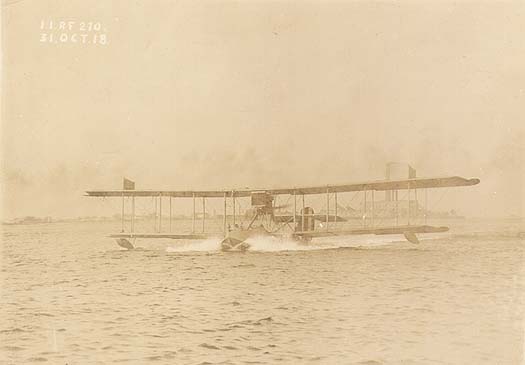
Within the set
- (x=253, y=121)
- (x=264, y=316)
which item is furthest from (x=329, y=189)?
(x=264, y=316)

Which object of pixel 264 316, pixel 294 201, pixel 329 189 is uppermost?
pixel 329 189

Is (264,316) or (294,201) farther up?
(294,201)

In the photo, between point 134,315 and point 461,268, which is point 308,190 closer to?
point 461,268

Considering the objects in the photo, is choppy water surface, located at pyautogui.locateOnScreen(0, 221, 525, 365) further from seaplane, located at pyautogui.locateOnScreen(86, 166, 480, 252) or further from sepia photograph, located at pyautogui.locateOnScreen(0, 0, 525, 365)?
seaplane, located at pyautogui.locateOnScreen(86, 166, 480, 252)

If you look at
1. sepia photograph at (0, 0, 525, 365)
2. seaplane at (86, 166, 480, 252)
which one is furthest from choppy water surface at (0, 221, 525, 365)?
seaplane at (86, 166, 480, 252)

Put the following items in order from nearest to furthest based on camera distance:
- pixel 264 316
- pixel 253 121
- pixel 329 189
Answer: pixel 264 316
pixel 253 121
pixel 329 189

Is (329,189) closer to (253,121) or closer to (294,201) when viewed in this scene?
(294,201)
